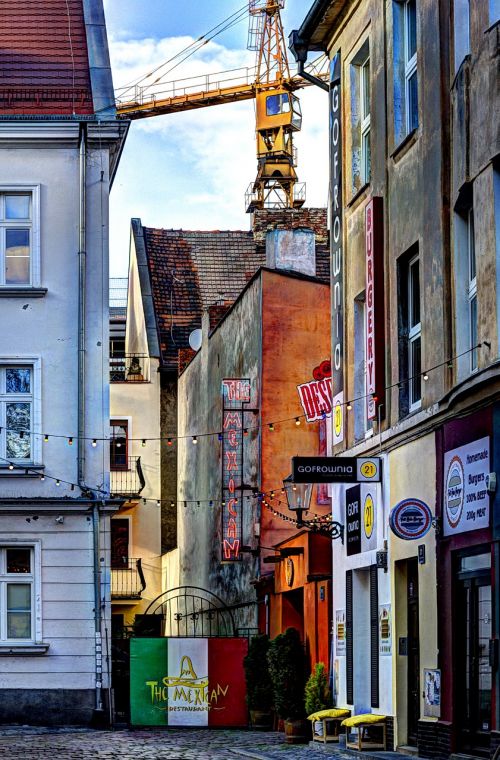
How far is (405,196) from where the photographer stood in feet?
66.1

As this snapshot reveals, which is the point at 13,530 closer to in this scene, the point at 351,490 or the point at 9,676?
the point at 9,676

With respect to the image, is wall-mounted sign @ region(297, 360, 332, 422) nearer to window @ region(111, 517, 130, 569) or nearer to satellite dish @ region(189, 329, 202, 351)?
satellite dish @ region(189, 329, 202, 351)

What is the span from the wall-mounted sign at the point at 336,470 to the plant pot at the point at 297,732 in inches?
207

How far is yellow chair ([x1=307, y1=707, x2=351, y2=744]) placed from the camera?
73.2ft

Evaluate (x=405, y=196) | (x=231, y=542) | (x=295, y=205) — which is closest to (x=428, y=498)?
(x=405, y=196)

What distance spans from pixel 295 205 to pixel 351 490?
4242cm

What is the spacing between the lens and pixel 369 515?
21.8 m

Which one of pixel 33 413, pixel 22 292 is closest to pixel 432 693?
pixel 33 413

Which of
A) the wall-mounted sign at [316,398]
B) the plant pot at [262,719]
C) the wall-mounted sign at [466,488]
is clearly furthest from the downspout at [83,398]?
the wall-mounted sign at [466,488]

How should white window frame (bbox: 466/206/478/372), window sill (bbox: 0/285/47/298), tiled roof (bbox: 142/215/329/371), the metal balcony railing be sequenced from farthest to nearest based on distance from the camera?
tiled roof (bbox: 142/215/329/371), the metal balcony railing, window sill (bbox: 0/285/47/298), white window frame (bbox: 466/206/478/372)

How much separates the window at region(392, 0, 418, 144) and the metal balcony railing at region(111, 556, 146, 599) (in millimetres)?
26565

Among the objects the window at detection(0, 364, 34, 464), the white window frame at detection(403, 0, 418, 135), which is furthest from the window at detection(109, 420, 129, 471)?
the white window frame at detection(403, 0, 418, 135)

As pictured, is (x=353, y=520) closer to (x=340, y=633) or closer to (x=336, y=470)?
(x=340, y=633)

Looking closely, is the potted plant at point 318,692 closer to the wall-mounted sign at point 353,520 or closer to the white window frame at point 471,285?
the wall-mounted sign at point 353,520
